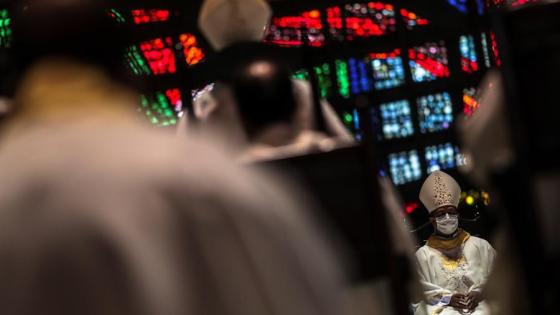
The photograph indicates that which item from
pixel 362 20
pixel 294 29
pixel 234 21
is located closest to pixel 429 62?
pixel 362 20

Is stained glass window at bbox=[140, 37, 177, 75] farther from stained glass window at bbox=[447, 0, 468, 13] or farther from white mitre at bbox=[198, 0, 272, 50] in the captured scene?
white mitre at bbox=[198, 0, 272, 50]

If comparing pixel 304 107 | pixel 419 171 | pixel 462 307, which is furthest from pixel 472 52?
pixel 304 107

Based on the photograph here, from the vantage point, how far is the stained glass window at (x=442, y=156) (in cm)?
1498

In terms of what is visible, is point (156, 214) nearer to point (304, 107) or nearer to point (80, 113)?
point (80, 113)

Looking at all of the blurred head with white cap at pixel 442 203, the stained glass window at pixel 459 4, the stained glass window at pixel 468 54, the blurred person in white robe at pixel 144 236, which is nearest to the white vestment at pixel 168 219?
the blurred person in white robe at pixel 144 236

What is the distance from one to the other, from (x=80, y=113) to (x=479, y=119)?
2.08m

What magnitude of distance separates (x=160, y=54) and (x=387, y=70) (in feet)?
9.39

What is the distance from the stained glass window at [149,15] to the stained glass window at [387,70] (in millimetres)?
2647

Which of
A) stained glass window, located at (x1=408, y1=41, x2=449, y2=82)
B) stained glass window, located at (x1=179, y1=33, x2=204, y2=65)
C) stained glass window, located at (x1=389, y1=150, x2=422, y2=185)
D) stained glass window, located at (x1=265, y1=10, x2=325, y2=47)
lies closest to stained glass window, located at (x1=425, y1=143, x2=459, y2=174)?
stained glass window, located at (x1=389, y1=150, x2=422, y2=185)

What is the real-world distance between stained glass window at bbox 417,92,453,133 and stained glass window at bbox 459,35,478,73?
423mm

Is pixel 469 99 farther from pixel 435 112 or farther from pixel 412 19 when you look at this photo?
pixel 412 19

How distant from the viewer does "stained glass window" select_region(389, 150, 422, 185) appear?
48.7 ft

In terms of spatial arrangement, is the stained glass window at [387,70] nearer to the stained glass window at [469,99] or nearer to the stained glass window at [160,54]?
the stained glass window at [469,99]

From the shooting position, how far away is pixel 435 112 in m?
15.2
